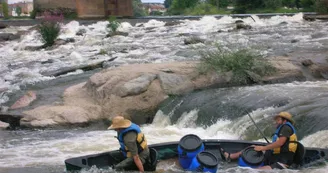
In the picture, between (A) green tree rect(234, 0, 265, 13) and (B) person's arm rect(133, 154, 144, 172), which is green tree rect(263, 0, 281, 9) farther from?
(B) person's arm rect(133, 154, 144, 172)

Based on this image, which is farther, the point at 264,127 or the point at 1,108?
the point at 1,108

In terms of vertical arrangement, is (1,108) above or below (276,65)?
below

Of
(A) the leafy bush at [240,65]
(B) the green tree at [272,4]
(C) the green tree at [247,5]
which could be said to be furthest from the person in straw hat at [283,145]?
(C) the green tree at [247,5]

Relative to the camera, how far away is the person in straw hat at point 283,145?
6.28 metres

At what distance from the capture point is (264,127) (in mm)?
8531

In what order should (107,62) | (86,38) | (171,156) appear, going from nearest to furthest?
1. (171,156)
2. (107,62)
3. (86,38)

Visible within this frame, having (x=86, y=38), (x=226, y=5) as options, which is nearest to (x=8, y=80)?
(x=86, y=38)

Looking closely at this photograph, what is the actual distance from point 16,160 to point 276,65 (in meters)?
6.17

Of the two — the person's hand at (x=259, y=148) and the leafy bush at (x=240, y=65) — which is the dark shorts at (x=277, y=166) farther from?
the leafy bush at (x=240, y=65)

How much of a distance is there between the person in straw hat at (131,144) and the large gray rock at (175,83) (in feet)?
14.9

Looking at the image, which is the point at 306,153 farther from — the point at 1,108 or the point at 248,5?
the point at 248,5

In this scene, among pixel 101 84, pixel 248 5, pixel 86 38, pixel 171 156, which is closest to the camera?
pixel 171 156

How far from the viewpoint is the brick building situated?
142ft

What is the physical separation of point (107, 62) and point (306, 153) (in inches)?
420
